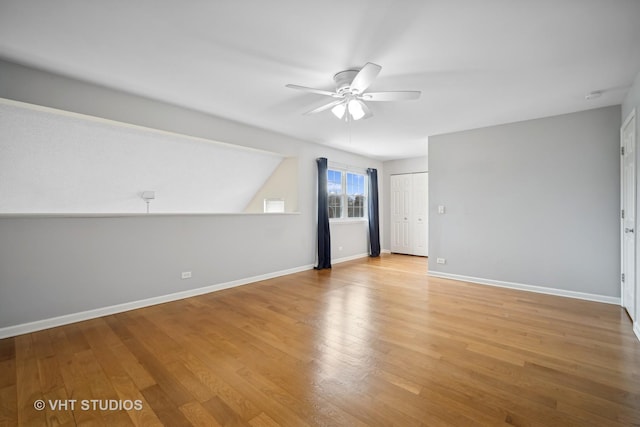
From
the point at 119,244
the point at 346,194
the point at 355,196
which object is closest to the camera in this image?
the point at 119,244

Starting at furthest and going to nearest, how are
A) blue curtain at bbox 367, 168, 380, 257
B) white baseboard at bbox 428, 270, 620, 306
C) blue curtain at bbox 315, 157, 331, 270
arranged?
1. blue curtain at bbox 367, 168, 380, 257
2. blue curtain at bbox 315, 157, 331, 270
3. white baseboard at bbox 428, 270, 620, 306

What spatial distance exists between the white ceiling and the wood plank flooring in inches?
100.0

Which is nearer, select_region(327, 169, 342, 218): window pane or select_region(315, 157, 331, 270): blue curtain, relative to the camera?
select_region(315, 157, 331, 270): blue curtain

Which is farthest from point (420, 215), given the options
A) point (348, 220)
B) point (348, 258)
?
point (348, 258)

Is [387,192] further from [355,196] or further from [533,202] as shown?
[533,202]

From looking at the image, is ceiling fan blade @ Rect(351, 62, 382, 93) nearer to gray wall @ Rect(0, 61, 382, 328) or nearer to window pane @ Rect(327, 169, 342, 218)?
gray wall @ Rect(0, 61, 382, 328)

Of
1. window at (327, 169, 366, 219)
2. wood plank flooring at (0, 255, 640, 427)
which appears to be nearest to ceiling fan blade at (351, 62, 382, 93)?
wood plank flooring at (0, 255, 640, 427)

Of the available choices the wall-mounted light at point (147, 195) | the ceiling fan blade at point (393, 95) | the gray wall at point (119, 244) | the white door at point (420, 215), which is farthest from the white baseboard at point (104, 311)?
the white door at point (420, 215)

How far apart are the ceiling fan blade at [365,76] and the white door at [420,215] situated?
5052mm

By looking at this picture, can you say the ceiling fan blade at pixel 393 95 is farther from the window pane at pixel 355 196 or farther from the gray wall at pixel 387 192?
the gray wall at pixel 387 192

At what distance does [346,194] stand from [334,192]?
0.44m

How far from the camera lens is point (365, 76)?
2.32m

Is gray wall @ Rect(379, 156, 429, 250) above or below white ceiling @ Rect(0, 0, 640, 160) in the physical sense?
below

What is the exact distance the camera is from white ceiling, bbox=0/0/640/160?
74.4 inches
